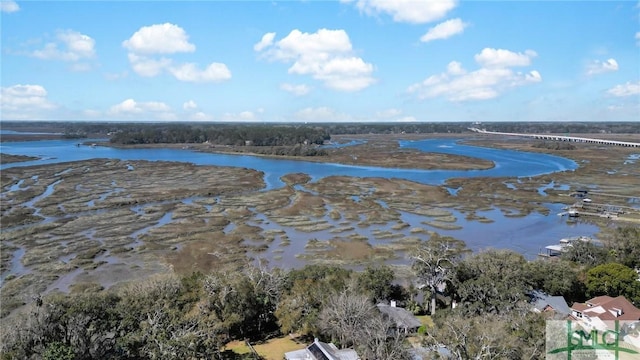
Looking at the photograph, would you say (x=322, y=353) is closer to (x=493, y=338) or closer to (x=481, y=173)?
(x=493, y=338)

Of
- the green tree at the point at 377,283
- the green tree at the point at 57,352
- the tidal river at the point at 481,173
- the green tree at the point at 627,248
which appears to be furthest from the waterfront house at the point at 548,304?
the green tree at the point at 57,352

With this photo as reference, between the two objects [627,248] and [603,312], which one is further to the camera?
[627,248]

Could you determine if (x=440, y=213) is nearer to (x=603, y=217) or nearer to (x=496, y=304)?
(x=603, y=217)

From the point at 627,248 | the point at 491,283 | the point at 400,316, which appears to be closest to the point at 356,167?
the point at 627,248

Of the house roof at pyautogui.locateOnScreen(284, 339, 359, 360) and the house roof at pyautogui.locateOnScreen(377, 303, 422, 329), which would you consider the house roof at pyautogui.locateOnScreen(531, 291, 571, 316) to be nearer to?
the house roof at pyautogui.locateOnScreen(377, 303, 422, 329)

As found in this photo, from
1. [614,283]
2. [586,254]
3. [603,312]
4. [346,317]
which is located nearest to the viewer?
[346,317]
